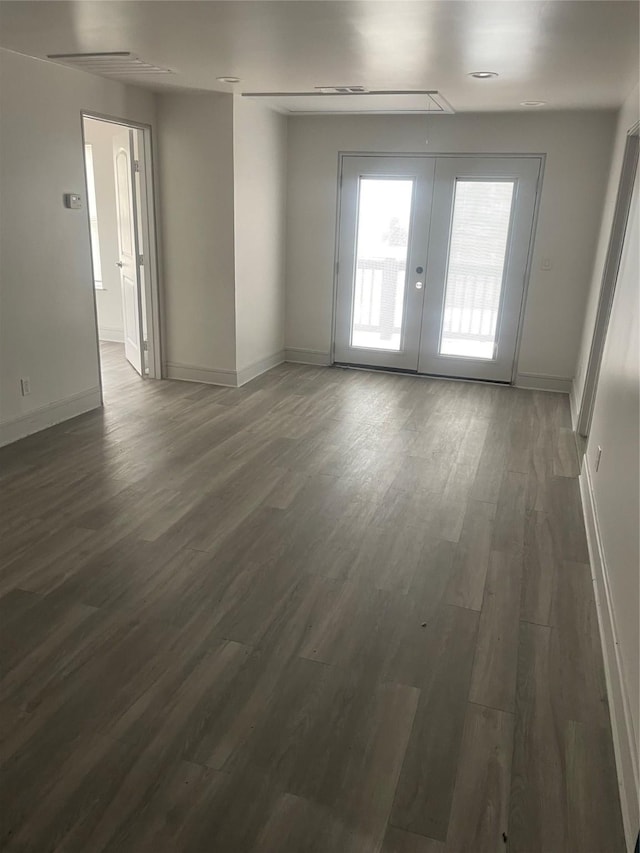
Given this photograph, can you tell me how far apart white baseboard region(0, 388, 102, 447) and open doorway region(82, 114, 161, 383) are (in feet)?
1.96

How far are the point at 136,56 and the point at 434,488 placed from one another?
3.17m

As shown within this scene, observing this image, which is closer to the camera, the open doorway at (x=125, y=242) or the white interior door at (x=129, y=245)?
the open doorway at (x=125, y=242)

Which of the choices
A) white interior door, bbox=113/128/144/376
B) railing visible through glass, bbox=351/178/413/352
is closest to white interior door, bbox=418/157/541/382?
railing visible through glass, bbox=351/178/413/352

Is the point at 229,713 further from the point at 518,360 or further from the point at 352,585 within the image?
the point at 518,360

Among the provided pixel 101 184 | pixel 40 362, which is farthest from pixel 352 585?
pixel 101 184

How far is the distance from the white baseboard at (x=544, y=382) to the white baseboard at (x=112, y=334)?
15.0ft

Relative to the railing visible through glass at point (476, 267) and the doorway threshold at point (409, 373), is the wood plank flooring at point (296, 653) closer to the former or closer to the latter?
the doorway threshold at point (409, 373)

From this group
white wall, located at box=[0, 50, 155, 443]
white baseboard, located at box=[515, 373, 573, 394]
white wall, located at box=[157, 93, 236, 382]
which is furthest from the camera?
white baseboard, located at box=[515, 373, 573, 394]

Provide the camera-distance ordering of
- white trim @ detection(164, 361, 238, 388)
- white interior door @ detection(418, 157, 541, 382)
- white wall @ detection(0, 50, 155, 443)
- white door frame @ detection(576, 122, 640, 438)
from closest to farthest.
Answer: white wall @ detection(0, 50, 155, 443), white door frame @ detection(576, 122, 640, 438), white interior door @ detection(418, 157, 541, 382), white trim @ detection(164, 361, 238, 388)

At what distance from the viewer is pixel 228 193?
210 inches

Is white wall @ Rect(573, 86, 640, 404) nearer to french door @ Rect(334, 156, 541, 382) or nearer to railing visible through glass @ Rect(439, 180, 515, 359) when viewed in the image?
french door @ Rect(334, 156, 541, 382)

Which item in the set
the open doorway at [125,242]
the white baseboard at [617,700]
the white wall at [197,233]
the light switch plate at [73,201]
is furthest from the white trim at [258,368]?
the white baseboard at [617,700]

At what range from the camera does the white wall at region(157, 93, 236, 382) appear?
523 centimetres

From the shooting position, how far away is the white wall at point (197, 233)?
5.23 metres
